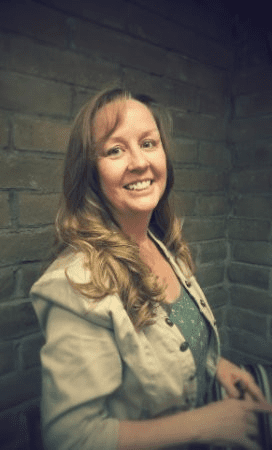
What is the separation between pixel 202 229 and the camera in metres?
1.62

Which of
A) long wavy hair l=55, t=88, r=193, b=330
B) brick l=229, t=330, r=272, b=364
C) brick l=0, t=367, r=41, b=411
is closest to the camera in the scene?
long wavy hair l=55, t=88, r=193, b=330

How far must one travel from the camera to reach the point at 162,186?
1.06m

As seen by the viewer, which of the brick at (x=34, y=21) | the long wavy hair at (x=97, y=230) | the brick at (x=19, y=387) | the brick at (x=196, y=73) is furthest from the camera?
the brick at (x=196, y=73)

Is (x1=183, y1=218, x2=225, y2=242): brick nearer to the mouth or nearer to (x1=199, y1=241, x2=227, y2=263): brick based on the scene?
(x1=199, y1=241, x2=227, y2=263): brick

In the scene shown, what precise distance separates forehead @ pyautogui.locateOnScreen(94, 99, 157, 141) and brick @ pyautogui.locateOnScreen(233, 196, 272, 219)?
2.88 ft

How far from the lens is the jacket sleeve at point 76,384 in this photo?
708 mm

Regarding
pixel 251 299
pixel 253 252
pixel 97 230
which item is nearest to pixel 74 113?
pixel 97 230

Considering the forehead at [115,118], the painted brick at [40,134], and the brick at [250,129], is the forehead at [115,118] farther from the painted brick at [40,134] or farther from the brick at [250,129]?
the brick at [250,129]

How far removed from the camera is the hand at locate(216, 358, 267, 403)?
1.04m

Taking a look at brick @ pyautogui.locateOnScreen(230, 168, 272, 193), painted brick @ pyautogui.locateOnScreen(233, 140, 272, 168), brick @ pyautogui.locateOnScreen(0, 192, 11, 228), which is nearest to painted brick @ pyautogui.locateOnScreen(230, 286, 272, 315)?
brick @ pyautogui.locateOnScreen(230, 168, 272, 193)

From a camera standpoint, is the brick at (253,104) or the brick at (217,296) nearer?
the brick at (253,104)

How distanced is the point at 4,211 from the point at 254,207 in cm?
119

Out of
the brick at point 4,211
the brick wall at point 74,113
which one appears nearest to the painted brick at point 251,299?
the brick wall at point 74,113

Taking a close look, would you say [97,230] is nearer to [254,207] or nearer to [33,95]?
[33,95]
